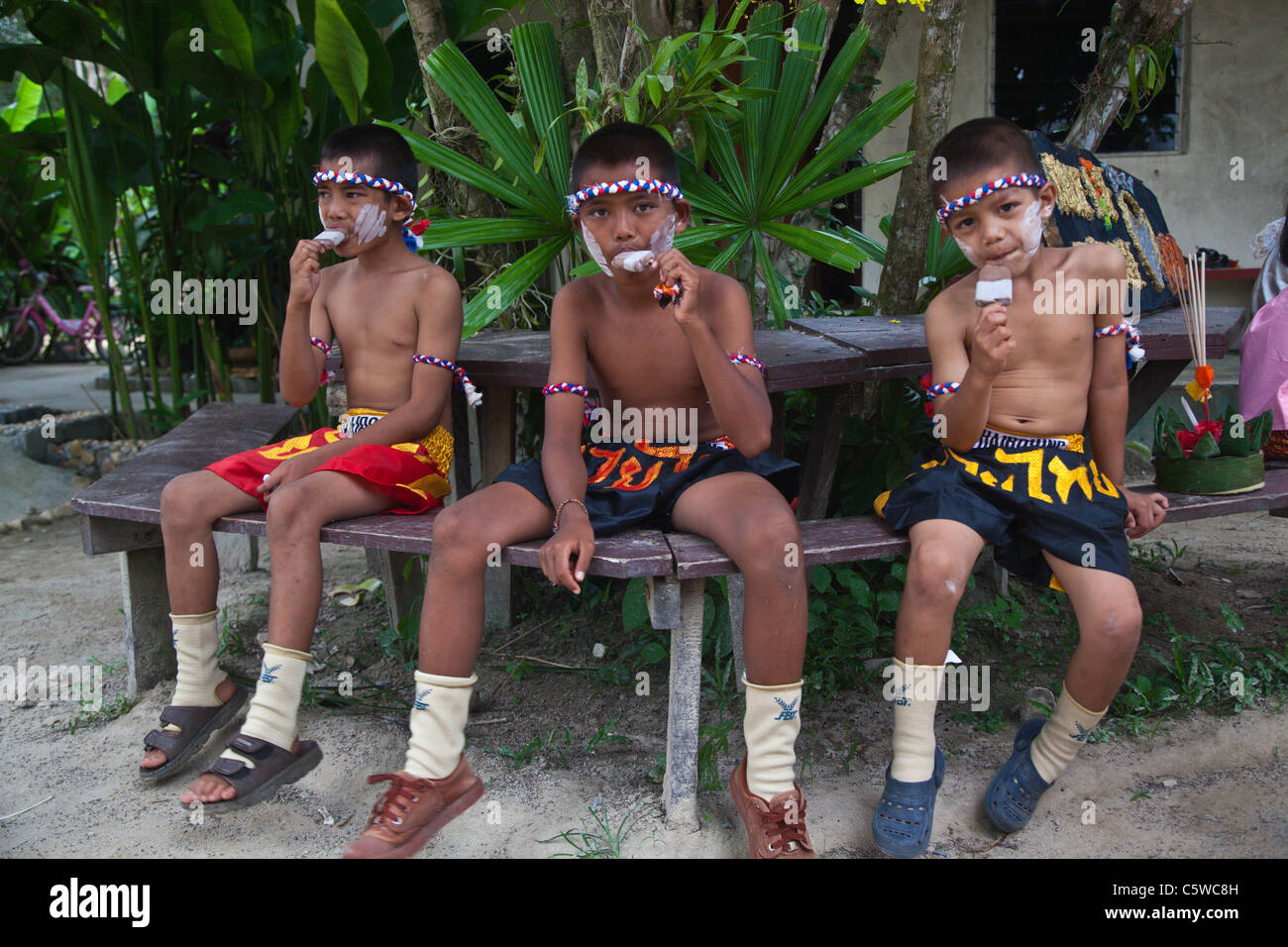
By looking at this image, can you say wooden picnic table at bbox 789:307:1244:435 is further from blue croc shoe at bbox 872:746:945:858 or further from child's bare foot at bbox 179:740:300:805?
child's bare foot at bbox 179:740:300:805

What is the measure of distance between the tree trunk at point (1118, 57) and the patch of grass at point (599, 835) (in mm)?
2574

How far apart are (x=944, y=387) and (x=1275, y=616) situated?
1.62 m

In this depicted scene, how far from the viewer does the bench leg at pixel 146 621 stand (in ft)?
9.14

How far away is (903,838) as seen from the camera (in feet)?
6.53

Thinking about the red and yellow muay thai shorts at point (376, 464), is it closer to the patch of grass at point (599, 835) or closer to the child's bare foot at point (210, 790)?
the child's bare foot at point (210, 790)

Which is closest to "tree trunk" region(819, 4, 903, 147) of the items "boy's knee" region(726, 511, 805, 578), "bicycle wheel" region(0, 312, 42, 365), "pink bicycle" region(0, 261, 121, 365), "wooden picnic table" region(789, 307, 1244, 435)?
"wooden picnic table" region(789, 307, 1244, 435)

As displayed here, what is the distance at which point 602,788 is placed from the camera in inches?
90.2

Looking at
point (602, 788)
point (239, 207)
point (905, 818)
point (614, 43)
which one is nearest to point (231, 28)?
point (239, 207)

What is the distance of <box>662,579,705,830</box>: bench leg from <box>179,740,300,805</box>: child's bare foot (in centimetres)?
86

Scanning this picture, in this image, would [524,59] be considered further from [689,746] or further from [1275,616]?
[1275,616]

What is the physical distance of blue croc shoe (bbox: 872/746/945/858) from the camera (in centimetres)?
199

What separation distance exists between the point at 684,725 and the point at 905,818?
0.46 m
